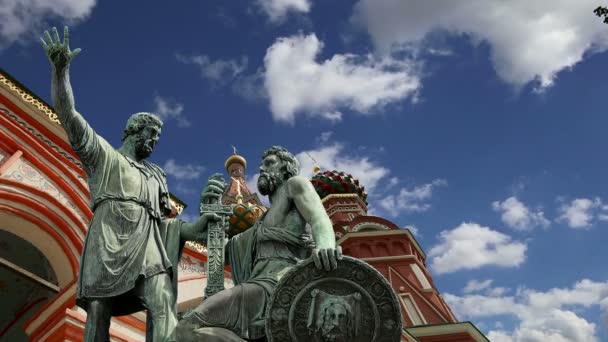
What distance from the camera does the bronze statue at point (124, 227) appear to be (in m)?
3.11

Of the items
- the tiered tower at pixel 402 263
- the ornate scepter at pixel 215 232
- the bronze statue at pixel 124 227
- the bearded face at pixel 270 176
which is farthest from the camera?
the tiered tower at pixel 402 263

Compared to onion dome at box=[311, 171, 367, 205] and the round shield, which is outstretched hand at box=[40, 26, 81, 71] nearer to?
the round shield

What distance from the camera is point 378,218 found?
80.9ft

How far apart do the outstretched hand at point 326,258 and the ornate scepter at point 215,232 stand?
658 mm

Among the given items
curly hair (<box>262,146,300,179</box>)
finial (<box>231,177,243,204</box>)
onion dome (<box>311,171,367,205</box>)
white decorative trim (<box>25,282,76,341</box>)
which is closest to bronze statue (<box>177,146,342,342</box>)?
curly hair (<box>262,146,300,179</box>)

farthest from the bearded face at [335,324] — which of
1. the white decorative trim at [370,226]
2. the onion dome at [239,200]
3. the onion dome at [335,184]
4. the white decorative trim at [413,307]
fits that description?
the onion dome at [335,184]

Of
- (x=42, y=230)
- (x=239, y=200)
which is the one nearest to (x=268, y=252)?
(x=42, y=230)

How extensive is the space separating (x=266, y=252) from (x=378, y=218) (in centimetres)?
2158

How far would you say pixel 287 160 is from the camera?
3893mm

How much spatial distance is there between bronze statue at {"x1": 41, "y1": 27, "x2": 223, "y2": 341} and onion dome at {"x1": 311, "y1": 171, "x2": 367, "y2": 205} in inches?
957

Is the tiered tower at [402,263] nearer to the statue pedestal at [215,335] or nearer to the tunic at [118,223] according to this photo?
the tunic at [118,223]

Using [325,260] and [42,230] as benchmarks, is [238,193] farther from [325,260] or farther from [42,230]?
[325,260]

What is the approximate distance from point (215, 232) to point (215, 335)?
84cm

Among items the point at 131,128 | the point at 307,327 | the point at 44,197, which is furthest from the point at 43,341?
the point at 307,327
